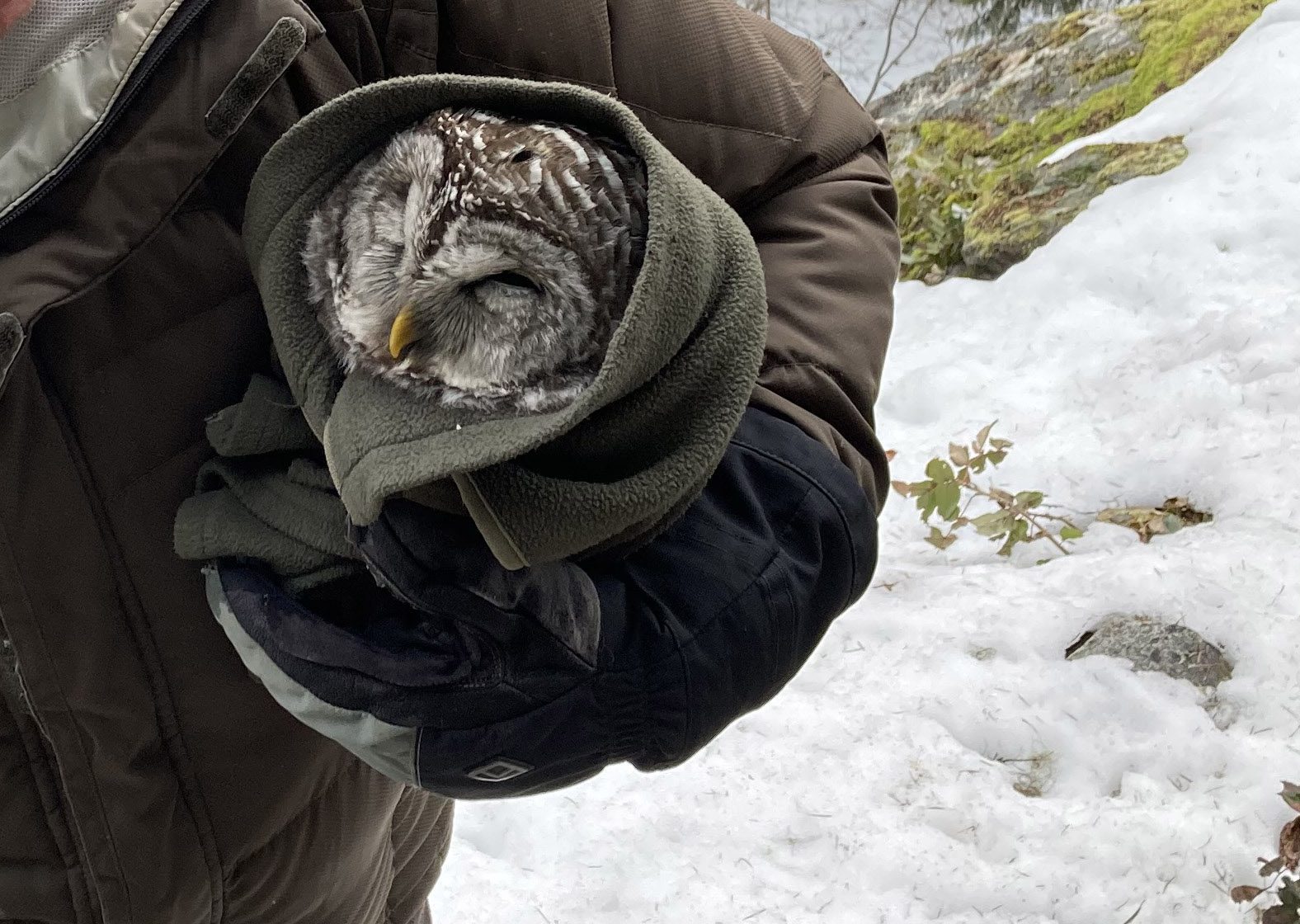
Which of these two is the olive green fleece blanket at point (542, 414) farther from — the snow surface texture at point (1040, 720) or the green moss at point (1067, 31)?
the green moss at point (1067, 31)

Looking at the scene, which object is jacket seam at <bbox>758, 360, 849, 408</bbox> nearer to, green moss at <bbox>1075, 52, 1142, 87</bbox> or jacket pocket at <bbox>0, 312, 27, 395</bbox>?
jacket pocket at <bbox>0, 312, 27, 395</bbox>

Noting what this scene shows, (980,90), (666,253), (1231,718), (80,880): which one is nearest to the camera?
(666,253)

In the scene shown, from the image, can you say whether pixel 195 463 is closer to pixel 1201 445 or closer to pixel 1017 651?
pixel 1017 651

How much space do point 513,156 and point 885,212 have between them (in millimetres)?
474

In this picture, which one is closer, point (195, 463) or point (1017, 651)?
point (195, 463)

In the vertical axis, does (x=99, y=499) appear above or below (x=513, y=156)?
below

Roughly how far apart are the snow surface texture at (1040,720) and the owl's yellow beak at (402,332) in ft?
4.32

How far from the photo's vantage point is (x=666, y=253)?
72 centimetres

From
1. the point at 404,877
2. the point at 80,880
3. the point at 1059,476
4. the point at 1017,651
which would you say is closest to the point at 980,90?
the point at 1059,476

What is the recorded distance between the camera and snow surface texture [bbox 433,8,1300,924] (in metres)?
1.76

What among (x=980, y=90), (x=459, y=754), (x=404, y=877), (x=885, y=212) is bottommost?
(x=980, y=90)

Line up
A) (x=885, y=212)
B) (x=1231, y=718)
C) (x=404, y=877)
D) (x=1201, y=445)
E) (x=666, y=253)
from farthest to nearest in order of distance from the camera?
1. (x=1201, y=445)
2. (x=1231, y=718)
3. (x=404, y=877)
4. (x=885, y=212)
5. (x=666, y=253)

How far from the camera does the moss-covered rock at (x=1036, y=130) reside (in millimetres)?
3598

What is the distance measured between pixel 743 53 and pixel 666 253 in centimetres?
41
